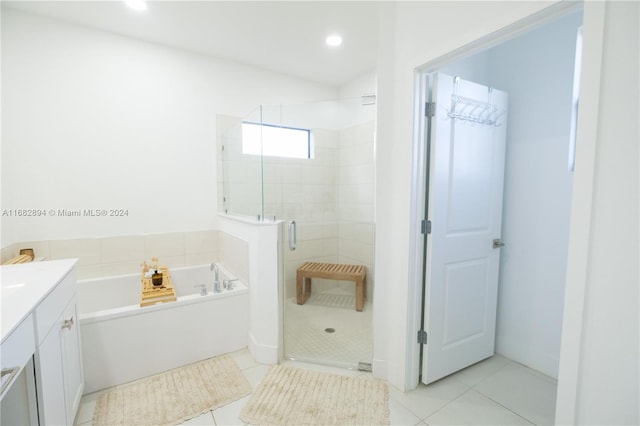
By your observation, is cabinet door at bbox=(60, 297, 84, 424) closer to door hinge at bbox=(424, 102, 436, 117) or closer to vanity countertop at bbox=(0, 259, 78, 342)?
vanity countertop at bbox=(0, 259, 78, 342)

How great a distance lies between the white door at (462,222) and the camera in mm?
1778

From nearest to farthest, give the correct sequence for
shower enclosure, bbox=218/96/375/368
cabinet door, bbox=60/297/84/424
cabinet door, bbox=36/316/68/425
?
1. cabinet door, bbox=36/316/68/425
2. cabinet door, bbox=60/297/84/424
3. shower enclosure, bbox=218/96/375/368

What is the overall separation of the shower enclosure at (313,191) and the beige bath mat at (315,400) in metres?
0.23

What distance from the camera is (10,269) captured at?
1.55 metres

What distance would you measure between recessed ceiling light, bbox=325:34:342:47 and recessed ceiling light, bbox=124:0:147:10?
1479mm

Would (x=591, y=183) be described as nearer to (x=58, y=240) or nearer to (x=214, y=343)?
(x=214, y=343)

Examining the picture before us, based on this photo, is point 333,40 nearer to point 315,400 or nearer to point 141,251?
point 141,251

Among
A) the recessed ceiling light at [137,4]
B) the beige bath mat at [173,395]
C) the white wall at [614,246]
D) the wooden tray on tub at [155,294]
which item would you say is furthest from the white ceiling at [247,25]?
the beige bath mat at [173,395]

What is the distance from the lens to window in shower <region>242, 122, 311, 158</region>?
2439 mm

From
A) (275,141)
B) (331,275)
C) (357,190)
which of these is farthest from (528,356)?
(275,141)

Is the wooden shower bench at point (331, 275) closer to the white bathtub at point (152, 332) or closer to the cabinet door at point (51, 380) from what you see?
the white bathtub at point (152, 332)

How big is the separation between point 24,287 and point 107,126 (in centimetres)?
187

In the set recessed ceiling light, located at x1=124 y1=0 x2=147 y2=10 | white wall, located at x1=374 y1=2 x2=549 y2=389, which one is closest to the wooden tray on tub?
white wall, located at x1=374 y1=2 x2=549 y2=389

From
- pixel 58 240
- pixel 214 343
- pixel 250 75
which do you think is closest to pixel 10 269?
pixel 58 240
